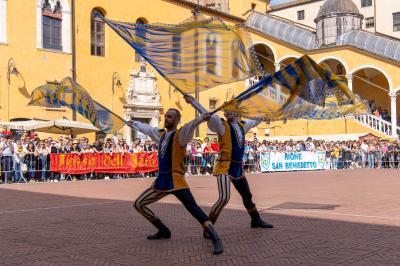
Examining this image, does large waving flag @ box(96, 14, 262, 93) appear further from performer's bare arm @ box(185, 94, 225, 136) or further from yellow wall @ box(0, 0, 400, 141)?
yellow wall @ box(0, 0, 400, 141)

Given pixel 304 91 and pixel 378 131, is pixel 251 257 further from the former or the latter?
pixel 378 131

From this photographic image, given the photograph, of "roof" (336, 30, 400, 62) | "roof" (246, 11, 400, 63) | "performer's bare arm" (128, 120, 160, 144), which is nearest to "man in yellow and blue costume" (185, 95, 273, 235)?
"performer's bare arm" (128, 120, 160, 144)

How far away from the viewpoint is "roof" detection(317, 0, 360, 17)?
148ft

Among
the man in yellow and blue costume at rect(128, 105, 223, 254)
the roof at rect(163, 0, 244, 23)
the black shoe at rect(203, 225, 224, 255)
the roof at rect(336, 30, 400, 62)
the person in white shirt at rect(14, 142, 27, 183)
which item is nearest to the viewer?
the black shoe at rect(203, 225, 224, 255)

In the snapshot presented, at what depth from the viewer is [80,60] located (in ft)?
98.1

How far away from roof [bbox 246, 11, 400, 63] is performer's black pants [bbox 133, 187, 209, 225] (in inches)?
1377

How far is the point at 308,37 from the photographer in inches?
1743

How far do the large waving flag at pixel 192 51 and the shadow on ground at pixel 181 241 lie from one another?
89.2 inches

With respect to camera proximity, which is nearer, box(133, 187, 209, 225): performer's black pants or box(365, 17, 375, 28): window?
box(133, 187, 209, 225): performer's black pants

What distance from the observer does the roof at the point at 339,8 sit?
4500 cm

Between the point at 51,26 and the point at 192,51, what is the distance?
2306 cm

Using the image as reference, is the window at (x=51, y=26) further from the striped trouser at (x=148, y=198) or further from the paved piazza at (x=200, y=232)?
the striped trouser at (x=148, y=198)

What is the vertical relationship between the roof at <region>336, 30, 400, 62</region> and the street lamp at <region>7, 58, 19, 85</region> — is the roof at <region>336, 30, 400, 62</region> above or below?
above

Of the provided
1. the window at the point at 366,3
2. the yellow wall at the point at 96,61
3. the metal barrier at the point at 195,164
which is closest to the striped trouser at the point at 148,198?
the metal barrier at the point at 195,164
